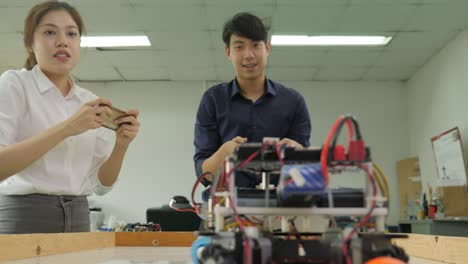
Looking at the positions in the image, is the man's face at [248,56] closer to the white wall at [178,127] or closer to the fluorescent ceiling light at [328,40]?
the fluorescent ceiling light at [328,40]

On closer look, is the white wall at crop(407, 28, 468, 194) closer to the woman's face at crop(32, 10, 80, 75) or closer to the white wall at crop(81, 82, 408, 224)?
the white wall at crop(81, 82, 408, 224)

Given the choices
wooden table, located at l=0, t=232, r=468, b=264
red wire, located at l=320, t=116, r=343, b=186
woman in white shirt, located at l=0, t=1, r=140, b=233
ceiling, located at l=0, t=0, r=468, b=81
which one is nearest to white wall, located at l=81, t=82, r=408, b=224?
ceiling, located at l=0, t=0, r=468, b=81

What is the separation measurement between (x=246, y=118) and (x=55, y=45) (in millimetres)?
723

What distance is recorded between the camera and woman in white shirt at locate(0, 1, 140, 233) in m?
1.35

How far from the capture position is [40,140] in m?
1.33

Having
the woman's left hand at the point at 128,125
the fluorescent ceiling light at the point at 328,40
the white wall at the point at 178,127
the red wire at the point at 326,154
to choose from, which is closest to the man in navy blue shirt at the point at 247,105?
the woman's left hand at the point at 128,125

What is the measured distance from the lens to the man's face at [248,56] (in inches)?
61.0

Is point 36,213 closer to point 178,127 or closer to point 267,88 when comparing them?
point 267,88

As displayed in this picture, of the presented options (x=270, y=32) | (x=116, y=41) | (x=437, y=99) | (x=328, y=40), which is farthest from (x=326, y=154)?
(x=437, y=99)

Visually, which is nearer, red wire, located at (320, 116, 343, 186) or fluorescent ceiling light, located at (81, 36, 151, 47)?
red wire, located at (320, 116, 343, 186)

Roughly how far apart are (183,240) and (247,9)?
3.13 m

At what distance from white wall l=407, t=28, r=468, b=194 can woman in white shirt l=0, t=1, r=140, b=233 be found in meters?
4.73

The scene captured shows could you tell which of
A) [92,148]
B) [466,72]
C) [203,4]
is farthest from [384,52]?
[92,148]

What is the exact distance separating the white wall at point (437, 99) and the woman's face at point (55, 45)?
482 centimetres
